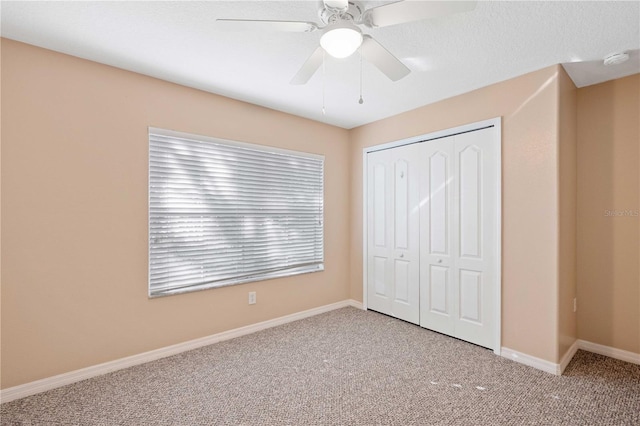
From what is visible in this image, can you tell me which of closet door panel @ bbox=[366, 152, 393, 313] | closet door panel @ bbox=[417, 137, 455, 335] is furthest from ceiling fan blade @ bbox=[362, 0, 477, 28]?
closet door panel @ bbox=[366, 152, 393, 313]

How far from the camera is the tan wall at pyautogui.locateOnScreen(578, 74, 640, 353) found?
2744 mm

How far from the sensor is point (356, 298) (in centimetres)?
437

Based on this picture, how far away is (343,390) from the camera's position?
2297mm

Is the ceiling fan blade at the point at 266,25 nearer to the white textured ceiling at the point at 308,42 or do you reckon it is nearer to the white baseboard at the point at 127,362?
the white textured ceiling at the point at 308,42

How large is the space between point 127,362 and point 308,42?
294cm

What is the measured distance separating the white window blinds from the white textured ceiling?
2.28 ft

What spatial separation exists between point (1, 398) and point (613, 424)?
3991 mm

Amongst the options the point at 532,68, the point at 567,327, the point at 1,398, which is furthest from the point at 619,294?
Result: the point at 1,398

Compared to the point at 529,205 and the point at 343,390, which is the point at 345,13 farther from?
the point at 343,390

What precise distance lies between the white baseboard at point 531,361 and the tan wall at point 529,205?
1.6 inches

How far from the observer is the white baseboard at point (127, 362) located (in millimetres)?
2195

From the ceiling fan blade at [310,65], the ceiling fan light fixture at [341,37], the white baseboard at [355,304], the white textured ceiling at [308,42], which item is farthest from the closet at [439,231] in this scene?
the ceiling fan light fixture at [341,37]

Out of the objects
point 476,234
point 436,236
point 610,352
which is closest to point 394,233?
point 436,236

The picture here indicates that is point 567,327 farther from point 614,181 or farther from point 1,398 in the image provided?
point 1,398
